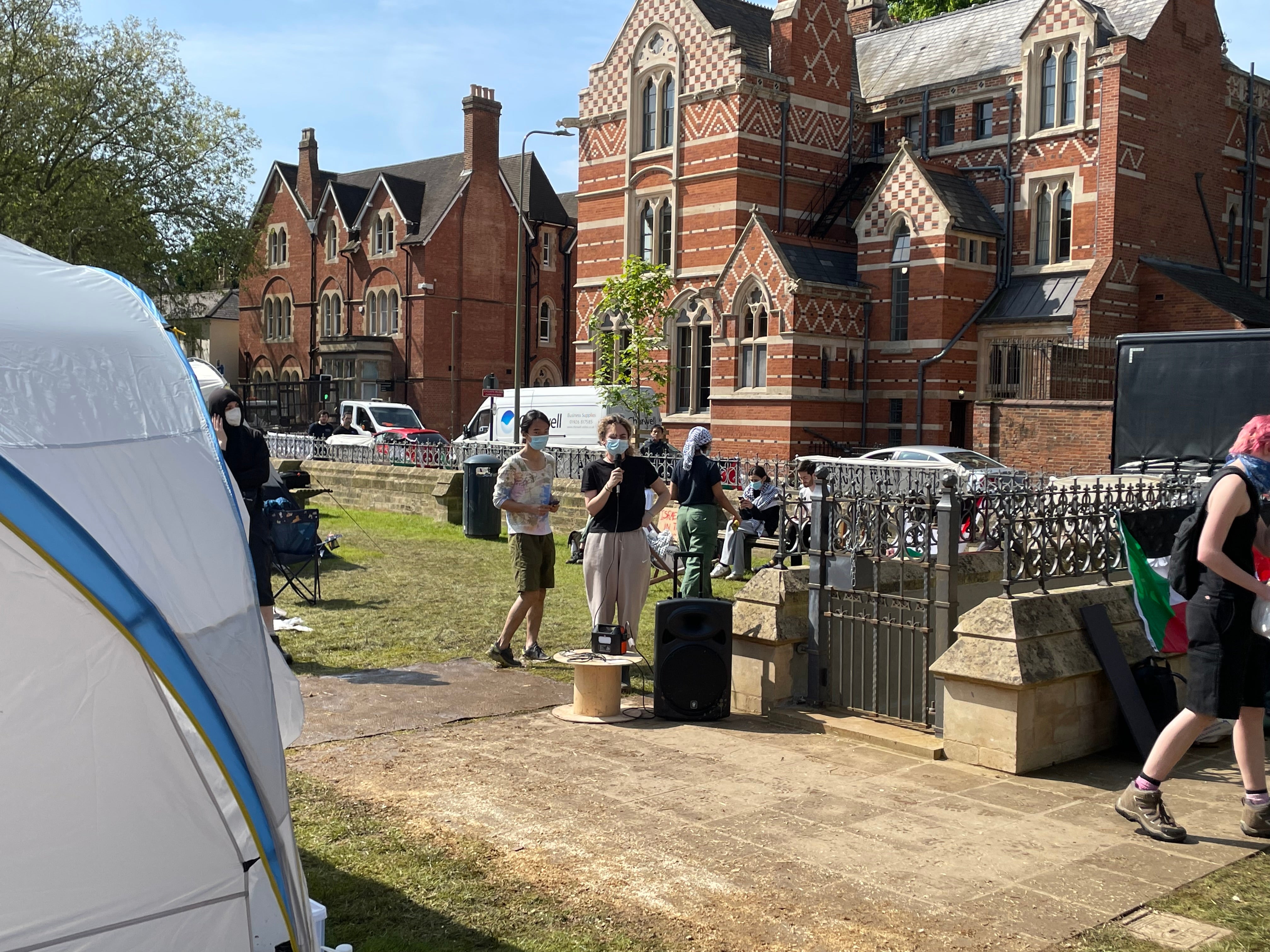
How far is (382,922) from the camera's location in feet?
16.3

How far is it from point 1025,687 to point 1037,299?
2758cm

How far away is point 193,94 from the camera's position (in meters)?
35.8

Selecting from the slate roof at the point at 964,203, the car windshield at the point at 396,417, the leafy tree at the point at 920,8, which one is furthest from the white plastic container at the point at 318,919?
the leafy tree at the point at 920,8

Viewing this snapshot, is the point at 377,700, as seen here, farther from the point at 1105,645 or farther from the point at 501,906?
the point at 1105,645

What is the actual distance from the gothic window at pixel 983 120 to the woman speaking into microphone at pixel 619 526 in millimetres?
29145

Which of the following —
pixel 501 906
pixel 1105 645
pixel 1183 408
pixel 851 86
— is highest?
pixel 851 86

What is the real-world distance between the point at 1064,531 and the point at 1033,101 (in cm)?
2924

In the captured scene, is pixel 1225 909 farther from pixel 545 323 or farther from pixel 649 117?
pixel 545 323

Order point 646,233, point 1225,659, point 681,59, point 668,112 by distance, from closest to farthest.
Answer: point 1225,659
point 681,59
point 668,112
point 646,233

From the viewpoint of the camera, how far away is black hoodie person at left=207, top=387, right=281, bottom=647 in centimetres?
927

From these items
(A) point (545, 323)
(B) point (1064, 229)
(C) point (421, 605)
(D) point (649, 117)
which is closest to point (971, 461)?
(B) point (1064, 229)

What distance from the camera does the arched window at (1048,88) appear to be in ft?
109

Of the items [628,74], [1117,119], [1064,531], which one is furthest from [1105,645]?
[628,74]

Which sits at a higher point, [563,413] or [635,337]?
[635,337]
